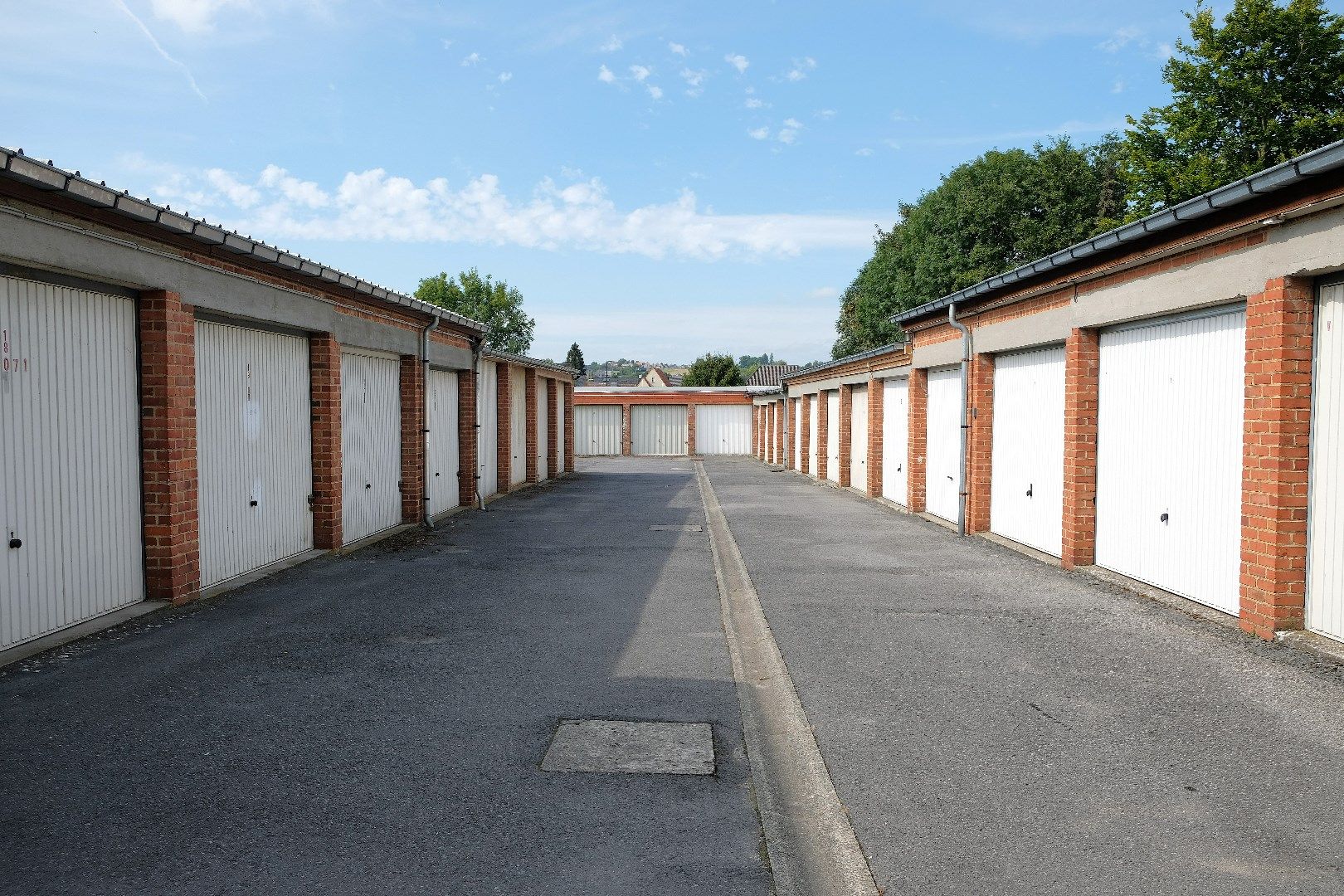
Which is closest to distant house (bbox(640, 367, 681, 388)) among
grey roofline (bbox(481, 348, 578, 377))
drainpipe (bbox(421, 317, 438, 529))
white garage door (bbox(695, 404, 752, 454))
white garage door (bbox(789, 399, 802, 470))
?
white garage door (bbox(695, 404, 752, 454))

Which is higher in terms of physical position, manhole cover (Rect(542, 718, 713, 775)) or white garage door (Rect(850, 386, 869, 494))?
white garage door (Rect(850, 386, 869, 494))

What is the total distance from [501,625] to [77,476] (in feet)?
11.1

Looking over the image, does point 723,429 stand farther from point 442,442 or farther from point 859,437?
point 442,442

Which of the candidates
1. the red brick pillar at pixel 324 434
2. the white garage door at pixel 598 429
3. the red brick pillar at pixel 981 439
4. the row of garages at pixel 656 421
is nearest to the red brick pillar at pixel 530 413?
the red brick pillar at pixel 324 434

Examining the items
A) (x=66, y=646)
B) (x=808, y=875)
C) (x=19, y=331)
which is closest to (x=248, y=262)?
(x=19, y=331)

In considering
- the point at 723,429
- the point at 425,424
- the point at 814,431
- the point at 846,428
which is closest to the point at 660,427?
the point at 723,429

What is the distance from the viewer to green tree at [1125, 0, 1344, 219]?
2489cm

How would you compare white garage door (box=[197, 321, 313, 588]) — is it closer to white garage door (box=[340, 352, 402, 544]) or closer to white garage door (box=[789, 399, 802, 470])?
white garage door (box=[340, 352, 402, 544])

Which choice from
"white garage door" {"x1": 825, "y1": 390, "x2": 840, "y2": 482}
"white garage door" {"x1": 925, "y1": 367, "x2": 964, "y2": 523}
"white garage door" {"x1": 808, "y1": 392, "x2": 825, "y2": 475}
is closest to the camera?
"white garage door" {"x1": 925, "y1": 367, "x2": 964, "y2": 523}

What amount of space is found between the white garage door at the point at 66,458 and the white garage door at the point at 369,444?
396cm

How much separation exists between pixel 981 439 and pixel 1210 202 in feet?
20.7

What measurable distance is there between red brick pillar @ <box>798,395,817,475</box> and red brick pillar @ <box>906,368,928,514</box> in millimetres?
10818

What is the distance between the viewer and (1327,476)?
652 cm

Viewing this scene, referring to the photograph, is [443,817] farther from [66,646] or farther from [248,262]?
[248,262]
